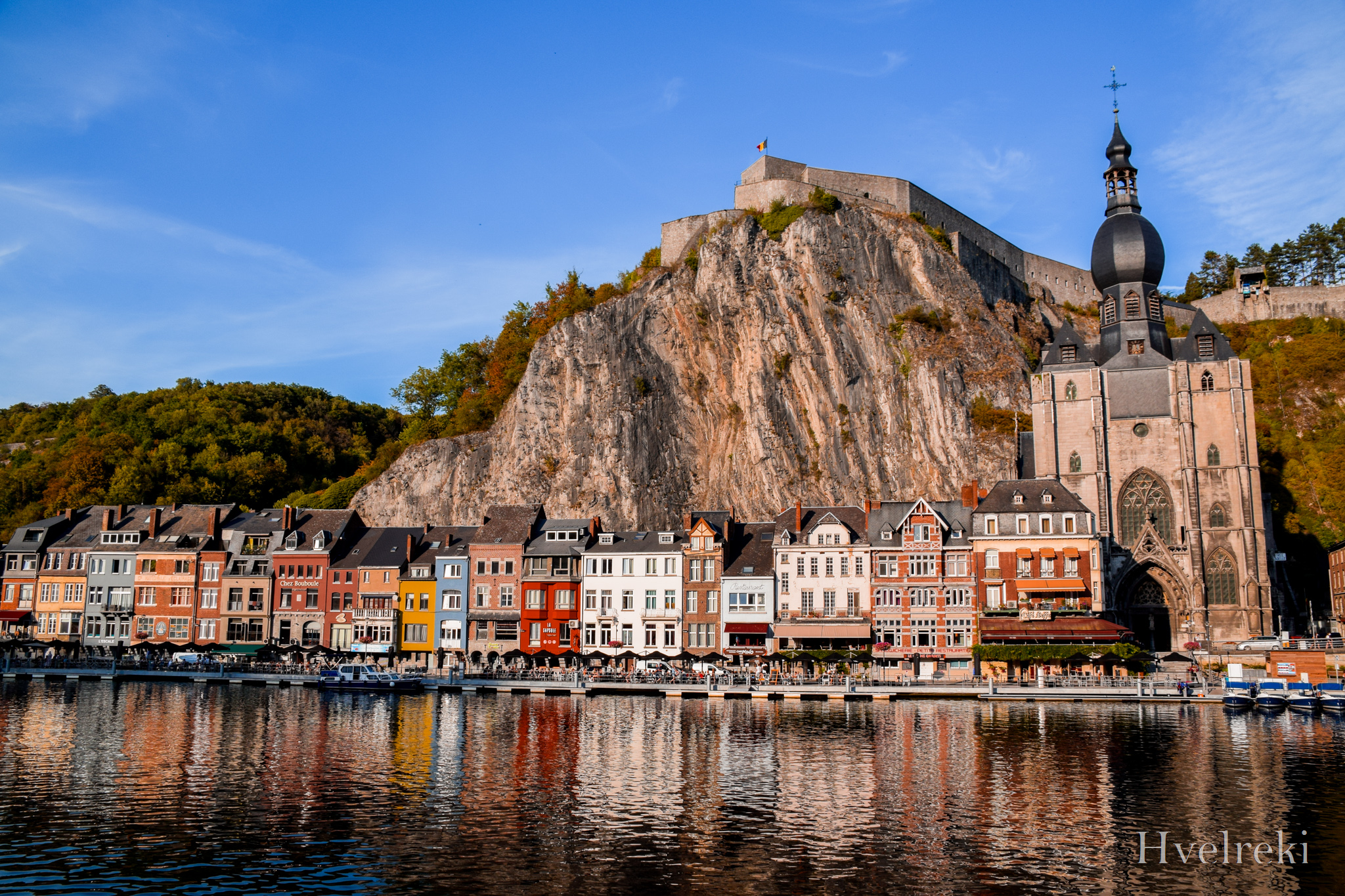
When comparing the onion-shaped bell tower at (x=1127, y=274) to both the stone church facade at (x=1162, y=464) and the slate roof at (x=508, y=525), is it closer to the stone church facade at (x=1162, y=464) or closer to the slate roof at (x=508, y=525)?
the stone church facade at (x=1162, y=464)

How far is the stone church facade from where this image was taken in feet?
230

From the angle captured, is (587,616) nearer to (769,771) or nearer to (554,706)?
(554,706)

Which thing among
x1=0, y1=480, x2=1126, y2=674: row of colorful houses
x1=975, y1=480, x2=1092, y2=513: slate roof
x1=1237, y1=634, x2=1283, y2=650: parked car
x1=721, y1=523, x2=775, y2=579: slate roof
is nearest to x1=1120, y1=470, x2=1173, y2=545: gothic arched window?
x1=0, y1=480, x2=1126, y2=674: row of colorful houses

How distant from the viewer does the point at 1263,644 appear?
63.1 m

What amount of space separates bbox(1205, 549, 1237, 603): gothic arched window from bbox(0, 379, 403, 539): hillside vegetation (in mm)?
71742

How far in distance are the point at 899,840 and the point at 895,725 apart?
20005 mm

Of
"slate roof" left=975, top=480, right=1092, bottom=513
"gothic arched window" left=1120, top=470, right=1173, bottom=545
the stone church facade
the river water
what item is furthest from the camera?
"gothic arched window" left=1120, top=470, right=1173, bottom=545

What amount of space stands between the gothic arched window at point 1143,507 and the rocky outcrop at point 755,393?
866 cm

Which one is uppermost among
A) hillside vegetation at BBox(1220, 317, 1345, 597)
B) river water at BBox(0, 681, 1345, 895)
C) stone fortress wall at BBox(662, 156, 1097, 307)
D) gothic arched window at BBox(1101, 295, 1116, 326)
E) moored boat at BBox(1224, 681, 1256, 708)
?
stone fortress wall at BBox(662, 156, 1097, 307)

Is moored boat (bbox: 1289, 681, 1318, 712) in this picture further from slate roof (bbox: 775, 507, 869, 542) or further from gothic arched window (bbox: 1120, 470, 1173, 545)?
slate roof (bbox: 775, 507, 869, 542)

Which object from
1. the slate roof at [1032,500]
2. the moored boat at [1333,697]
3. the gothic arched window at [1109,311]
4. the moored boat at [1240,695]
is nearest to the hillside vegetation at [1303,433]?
the gothic arched window at [1109,311]

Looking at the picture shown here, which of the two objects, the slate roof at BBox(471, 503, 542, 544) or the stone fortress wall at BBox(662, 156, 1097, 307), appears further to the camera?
the stone fortress wall at BBox(662, 156, 1097, 307)

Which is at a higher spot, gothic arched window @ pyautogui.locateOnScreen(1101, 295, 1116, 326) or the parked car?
gothic arched window @ pyautogui.locateOnScreen(1101, 295, 1116, 326)

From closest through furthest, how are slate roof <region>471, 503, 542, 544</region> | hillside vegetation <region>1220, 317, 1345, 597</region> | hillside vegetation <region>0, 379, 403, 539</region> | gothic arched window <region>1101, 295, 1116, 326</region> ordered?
1. slate roof <region>471, 503, 542, 544</region>
2. gothic arched window <region>1101, 295, 1116, 326</region>
3. hillside vegetation <region>1220, 317, 1345, 597</region>
4. hillside vegetation <region>0, 379, 403, 539</region>
